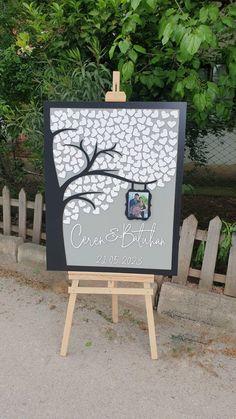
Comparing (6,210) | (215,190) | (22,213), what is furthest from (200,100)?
(215,190)

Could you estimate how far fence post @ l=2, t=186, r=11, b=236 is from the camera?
13.0ft

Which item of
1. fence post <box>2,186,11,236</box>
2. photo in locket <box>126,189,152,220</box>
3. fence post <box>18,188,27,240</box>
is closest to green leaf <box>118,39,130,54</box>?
photo in locket <box>126,189,152,220</box>

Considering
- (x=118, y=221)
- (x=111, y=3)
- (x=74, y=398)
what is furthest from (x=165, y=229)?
(x=111, y=3)

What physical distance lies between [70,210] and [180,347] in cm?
118

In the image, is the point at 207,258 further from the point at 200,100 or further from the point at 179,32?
the point at 179,32

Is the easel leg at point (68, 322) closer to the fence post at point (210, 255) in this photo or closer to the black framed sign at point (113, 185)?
the black framed sign at point (113, 185)

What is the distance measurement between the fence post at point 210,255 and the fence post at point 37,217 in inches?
61.6

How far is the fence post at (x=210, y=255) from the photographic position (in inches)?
115

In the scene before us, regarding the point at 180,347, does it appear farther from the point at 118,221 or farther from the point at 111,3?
the point at 111,3

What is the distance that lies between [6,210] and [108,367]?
199 cm

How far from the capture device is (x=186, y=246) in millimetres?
3055

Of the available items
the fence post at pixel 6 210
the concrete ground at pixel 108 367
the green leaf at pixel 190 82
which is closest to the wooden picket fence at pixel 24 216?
the fence post at pixel 6 210

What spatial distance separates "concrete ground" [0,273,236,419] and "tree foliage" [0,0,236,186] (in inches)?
A: 57.8

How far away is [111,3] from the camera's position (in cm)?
268
